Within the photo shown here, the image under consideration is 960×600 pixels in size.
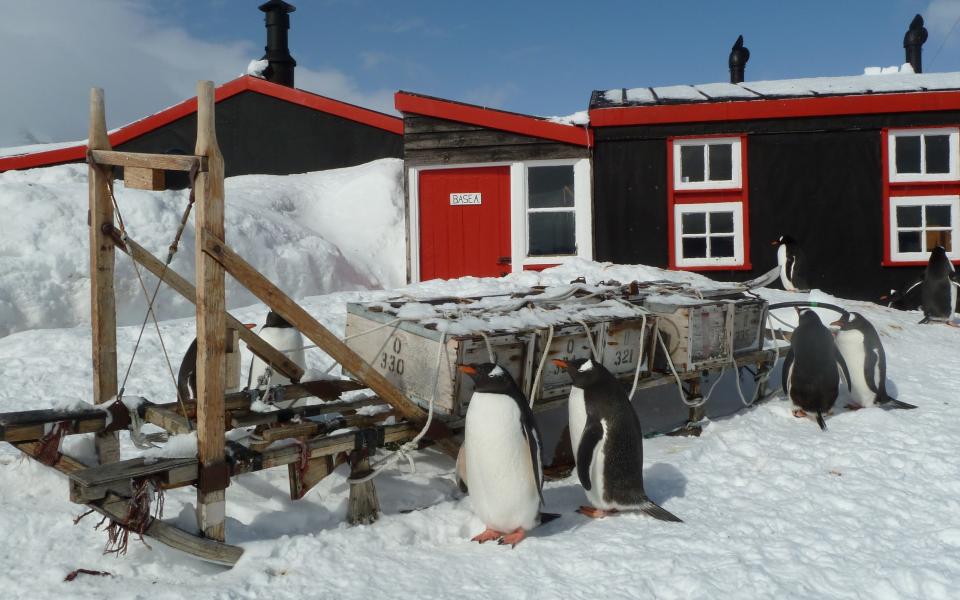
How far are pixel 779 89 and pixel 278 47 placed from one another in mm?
10372

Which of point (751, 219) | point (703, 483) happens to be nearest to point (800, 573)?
point (703, 483)

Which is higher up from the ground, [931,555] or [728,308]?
[728,308]

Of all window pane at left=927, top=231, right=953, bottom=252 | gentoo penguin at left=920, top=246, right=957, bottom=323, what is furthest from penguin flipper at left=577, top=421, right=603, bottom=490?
window pane at left=927, top=231, right=953, bottom=252

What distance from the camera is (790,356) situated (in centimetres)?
597

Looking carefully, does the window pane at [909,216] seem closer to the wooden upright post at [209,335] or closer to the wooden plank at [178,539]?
the wooden upright post at [209,335]

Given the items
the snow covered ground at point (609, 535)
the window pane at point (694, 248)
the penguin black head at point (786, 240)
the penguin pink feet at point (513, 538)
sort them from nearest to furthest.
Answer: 1. the snow covered ground at point (609, 535)
2. the penguin pink feet at point (513, 538)
3. the penguin black head at point (786, 240)
4. the window pane at point (694, 248)

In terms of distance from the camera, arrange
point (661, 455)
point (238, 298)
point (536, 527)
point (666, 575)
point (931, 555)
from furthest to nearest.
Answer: point (238, 298)
point (661, 455)
point (536, 527)
point (931, 555)
point (666, 575)

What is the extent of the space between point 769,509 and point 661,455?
3.28ft

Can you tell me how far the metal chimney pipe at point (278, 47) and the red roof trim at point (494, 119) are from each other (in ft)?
19.9

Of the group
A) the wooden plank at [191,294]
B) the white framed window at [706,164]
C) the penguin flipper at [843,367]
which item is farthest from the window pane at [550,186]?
the wooden plank at [191,294]

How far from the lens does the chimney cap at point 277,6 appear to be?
15.9 meters

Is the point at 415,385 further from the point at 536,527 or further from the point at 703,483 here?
the point at 703,483

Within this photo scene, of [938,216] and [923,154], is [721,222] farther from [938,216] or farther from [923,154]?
[938,216]

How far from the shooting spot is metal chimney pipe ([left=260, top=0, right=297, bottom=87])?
16.1m
